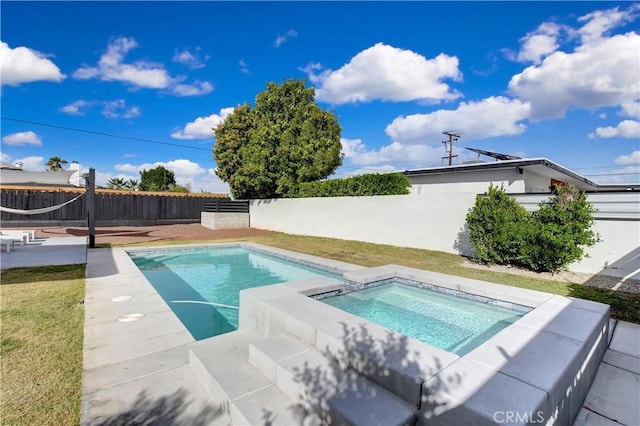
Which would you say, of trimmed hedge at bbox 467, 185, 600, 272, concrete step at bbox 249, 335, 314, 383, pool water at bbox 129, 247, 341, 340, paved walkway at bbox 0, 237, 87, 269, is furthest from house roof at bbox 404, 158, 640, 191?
paved walkway at bbox 0, 237, 87, 269

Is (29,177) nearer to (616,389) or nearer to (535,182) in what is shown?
(616,389)

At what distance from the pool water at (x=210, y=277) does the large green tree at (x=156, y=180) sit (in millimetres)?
28718

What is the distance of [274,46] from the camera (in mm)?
14555

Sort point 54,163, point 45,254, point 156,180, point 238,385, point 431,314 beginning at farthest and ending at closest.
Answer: point 54,163 < point 156,180 < point 45,254 < point 431,314 < point 238,385

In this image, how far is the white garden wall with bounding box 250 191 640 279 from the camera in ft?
21.3

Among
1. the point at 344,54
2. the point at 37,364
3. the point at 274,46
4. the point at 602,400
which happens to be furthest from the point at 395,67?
the point at 37,364

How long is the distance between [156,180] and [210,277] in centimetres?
3324

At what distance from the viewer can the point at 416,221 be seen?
410 inches

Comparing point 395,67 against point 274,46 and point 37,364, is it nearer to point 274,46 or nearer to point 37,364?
point 274,46

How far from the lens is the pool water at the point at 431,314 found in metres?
4.05

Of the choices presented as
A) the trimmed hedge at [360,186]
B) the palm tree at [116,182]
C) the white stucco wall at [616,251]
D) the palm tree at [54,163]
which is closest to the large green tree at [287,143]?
the trimmed hedge at [360,186]

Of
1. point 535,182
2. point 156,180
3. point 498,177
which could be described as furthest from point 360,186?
point 156,180

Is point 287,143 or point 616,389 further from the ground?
point 287,143

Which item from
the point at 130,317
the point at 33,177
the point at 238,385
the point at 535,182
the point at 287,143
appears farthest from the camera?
the point at 33,177
